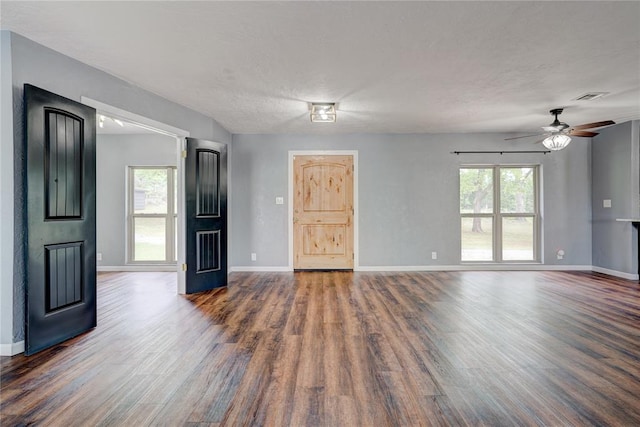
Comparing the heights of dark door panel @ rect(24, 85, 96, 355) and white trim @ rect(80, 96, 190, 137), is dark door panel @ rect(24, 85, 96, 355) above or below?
below

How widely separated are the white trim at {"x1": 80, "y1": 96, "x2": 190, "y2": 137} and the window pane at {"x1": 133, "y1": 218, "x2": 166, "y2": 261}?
2551 mm

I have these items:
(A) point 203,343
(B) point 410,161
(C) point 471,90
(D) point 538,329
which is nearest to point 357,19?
(C) point 471,90

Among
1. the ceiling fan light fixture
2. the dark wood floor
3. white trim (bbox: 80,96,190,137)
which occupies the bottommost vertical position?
the dark wood floor

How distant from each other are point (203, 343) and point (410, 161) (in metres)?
4.72

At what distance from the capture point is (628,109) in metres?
4.60

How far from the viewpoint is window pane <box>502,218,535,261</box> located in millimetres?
6125

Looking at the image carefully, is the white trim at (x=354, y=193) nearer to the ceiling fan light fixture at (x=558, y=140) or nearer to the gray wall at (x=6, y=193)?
the ceiling fan light fixture at (x=558, y=140)

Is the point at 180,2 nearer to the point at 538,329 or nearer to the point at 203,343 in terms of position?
the point at 203,343

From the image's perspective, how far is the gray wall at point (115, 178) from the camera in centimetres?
615

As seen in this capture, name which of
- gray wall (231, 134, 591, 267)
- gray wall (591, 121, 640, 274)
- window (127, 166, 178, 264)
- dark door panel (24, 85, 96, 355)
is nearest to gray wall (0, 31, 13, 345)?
dark door panel (24, 85, 96, 355)

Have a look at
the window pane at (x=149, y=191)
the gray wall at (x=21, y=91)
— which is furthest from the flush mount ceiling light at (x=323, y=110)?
the window pane at (x=149, y=191)

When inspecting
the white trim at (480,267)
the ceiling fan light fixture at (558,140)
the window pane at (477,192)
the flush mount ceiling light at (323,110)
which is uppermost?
the flush mount ceiling light at (323,110)

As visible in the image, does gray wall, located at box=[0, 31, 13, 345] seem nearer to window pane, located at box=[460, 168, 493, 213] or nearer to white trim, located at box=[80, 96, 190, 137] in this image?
white trim, located at box=[80, 96, 190, 137]

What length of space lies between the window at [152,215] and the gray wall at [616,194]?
25.6 feet
